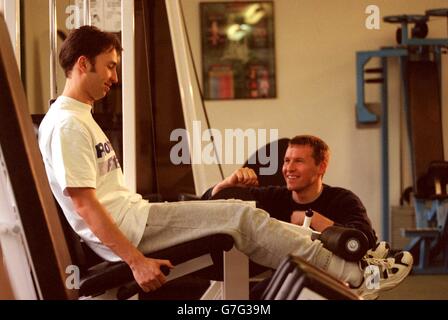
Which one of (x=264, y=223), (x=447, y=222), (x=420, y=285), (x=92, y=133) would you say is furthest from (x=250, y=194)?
(x=447, y=222)

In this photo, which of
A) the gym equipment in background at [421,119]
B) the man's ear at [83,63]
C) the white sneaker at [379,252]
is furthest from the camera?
the gym equipment in background at [421,119]

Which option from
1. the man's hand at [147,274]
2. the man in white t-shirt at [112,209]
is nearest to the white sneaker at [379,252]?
the man in white t-shirt at [112,209]

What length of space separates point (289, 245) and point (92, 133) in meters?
0.48

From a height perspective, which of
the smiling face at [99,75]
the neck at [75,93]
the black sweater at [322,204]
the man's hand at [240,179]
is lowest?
the black sweater at [322,204]

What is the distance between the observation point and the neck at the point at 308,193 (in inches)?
86.5

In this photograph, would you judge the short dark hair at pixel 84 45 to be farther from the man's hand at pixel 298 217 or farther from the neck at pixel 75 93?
the man's hand at pixel 298 217

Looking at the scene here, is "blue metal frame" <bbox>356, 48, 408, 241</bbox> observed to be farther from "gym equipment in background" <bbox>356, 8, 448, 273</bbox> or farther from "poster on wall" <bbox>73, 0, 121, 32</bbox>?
"poster on wall" <bbox>73, 0, 121, 32</bbox>

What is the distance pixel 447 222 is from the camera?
355 cm

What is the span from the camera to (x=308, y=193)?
2203 mm

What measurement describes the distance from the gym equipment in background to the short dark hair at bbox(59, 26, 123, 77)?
7.03 ft
